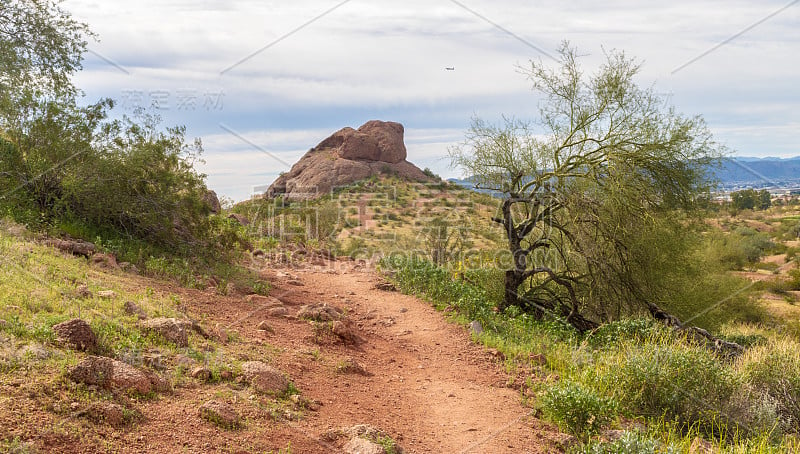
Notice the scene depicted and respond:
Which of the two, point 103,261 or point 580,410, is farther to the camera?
point 103,261

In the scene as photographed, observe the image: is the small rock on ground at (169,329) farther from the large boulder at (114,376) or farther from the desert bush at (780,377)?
the desert bush at (780,377)

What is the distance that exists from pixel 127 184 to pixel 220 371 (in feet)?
20.4

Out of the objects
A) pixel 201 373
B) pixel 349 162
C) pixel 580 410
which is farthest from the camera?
pixel 349 162

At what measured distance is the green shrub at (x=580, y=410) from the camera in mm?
5125

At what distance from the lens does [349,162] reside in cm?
6831

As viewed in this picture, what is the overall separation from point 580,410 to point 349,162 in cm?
6439

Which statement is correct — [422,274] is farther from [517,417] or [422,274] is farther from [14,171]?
[14,171]

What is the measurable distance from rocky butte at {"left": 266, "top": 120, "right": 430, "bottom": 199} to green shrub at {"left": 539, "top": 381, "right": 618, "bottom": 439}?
57.3m

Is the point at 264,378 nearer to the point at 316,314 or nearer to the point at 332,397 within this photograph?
the point at 332,397

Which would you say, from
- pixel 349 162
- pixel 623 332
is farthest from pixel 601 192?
pixel 349 162

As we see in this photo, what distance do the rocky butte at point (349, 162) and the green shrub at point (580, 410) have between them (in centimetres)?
5728

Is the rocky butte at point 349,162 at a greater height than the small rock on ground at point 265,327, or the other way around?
the rocky butte at point 349,162

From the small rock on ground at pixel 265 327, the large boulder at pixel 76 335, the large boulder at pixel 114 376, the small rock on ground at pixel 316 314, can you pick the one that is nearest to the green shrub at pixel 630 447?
the large boulder at pixel 114 376

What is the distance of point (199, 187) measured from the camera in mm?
10977
